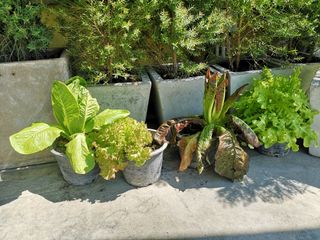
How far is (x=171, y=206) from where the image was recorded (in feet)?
6.12

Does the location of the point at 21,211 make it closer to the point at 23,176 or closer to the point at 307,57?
the point at 23,176

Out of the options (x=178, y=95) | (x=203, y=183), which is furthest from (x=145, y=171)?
(x=178, y=95)

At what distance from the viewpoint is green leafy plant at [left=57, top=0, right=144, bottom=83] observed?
6.52ft

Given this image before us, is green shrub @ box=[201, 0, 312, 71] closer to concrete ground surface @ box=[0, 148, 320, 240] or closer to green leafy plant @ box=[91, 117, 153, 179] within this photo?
concrete ground surface @ box=[0, 148, 320, 240]

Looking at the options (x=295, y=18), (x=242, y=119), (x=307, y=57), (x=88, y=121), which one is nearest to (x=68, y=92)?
(x=88, y=121)

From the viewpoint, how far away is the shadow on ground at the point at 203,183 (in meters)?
1.96

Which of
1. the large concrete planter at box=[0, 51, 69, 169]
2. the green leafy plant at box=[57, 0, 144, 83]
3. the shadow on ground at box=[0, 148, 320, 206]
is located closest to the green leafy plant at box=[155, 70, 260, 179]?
the shadow on ground at box=[0, 148, 320, 206]

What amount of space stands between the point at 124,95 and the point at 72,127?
1.59 ft

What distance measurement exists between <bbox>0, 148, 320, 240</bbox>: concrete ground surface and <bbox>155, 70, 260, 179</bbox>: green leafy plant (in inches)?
5.5

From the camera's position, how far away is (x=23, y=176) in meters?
→ 2.20

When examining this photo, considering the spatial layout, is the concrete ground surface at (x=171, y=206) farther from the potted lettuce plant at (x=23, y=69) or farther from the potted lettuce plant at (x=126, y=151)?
the potted lettuce plant at (x=23, y=69)

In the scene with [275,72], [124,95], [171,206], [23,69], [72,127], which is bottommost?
[171,206]

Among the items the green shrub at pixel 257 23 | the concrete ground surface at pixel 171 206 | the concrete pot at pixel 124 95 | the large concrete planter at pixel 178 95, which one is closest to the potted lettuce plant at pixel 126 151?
the concrete ground surface at pixel 171 206

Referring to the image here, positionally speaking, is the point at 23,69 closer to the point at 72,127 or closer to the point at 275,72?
the point at 72,127
